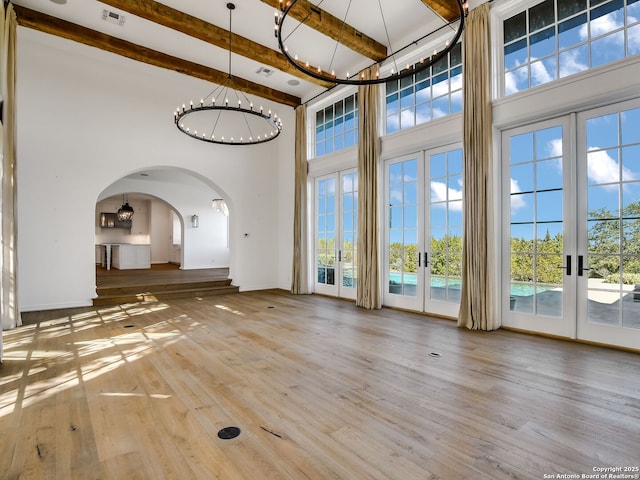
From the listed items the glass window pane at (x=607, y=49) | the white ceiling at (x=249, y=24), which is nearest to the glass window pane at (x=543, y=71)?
the glass window pane at (x=607, y=49)

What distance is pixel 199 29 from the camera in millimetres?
5773

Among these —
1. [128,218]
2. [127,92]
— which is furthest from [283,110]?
[128,218]

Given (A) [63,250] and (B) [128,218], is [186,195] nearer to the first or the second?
(B) [128,218]

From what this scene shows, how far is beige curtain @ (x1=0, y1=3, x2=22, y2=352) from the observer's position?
4.90 meters

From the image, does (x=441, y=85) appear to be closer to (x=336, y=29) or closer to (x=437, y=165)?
(x=437, y=165)

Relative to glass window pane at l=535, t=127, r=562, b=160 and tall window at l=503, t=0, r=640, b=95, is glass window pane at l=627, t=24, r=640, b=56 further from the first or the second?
glass window pane at l=535, t=127, r=562, b=160

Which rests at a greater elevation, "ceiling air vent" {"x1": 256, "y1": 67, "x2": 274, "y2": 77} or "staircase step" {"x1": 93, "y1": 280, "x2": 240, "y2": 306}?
"ceiling air vent" {"x1": 256, "y1": 67, "x2": 274, "y2": 77}

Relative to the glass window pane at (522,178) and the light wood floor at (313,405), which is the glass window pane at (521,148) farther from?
the light wood floor at (313,405)

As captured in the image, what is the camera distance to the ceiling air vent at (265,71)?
24.1ft

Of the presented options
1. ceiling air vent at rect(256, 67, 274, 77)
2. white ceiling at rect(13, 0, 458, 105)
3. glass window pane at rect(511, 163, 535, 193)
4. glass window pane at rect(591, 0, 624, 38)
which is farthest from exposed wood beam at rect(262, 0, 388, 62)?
glass window pane at rect(511, 163, 535, 193)

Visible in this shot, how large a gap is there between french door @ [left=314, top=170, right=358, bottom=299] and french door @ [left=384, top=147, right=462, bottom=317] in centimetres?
99

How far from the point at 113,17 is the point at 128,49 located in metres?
0.77

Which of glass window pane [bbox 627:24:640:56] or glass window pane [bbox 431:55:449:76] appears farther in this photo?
glass window pane [bbox 431:55:449:76]

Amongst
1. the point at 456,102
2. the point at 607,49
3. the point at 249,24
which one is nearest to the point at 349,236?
the point at 456,102
